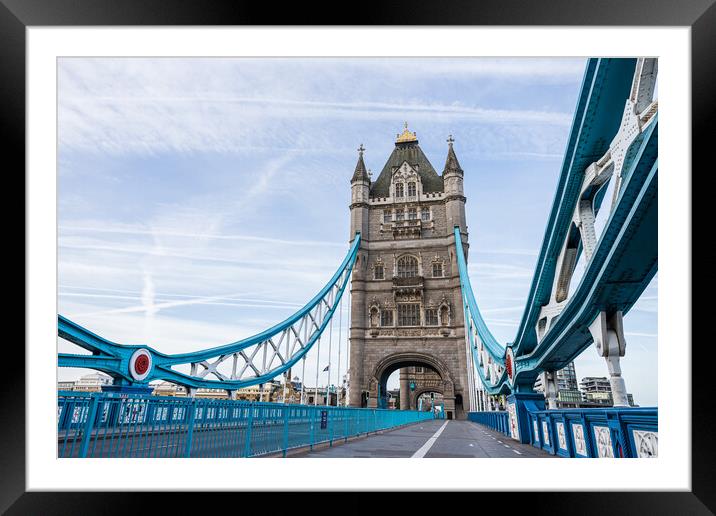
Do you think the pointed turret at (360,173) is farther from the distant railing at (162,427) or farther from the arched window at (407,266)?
the distant railing at (162,427)

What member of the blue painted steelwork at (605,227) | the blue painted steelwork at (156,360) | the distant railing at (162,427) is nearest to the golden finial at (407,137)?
the blue painted steelwork at (156,360)

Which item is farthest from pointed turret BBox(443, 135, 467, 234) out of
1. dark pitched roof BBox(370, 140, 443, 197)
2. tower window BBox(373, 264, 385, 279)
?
tower window BBox(373, 264, 385, 279)

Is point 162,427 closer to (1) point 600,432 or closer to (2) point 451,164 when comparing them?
(1) point 600,432

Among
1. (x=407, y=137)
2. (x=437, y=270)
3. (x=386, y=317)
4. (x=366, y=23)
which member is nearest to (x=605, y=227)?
(x=366, y=23)

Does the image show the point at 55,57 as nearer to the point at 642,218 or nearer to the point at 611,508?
the point at 642,218

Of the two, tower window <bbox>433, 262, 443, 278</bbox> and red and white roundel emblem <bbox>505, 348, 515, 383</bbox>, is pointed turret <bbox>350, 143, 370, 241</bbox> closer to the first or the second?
tower window <bbox>433, 262, 443, 278</bbox>

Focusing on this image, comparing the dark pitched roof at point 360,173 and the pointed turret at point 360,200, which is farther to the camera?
the dark pitched roof at point 360,173
